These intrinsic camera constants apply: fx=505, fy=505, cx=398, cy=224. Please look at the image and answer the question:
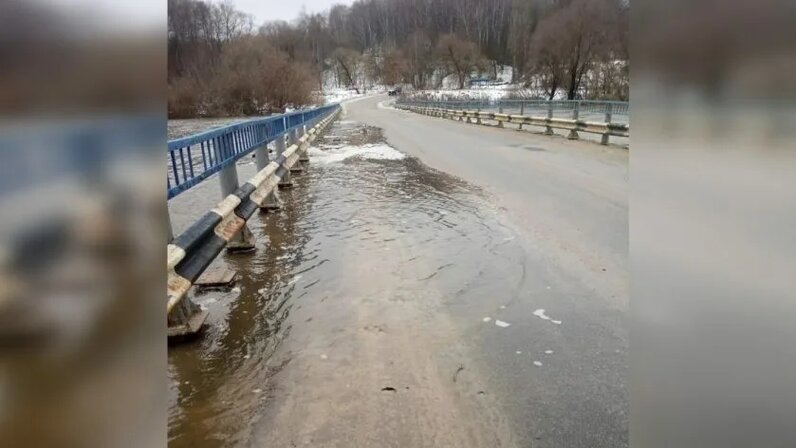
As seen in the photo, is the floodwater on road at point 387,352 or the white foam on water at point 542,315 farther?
the white foam on water at point 542,315

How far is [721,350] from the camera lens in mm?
780

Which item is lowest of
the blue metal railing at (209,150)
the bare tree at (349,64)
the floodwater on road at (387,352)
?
the floodwater on road at (387,352)

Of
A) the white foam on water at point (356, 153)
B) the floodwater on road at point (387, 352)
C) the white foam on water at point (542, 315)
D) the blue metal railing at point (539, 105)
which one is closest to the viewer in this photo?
the floodwater on road at point (387, 352)

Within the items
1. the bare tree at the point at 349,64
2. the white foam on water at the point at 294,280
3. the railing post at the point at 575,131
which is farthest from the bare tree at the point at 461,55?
the white foam on water at the point at 294,280

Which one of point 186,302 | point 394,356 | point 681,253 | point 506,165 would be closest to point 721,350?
point 681,253

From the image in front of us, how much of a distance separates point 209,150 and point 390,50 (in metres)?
114

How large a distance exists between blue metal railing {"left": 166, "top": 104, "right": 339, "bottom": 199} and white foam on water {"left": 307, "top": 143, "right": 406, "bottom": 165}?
4.26m

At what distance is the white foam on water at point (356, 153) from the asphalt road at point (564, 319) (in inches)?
197

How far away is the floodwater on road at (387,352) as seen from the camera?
221 centimetres

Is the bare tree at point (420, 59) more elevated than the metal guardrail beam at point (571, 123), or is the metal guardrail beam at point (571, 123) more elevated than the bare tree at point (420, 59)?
the bare tree at point (420, 59)

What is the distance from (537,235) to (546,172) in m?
4.07

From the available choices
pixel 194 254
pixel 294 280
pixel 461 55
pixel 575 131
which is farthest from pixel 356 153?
pixel 461 55

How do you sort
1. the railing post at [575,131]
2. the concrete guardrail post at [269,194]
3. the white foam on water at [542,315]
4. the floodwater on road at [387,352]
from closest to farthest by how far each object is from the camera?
the floodwater on road at [387,352]
the white foam on water at [542,315]
the concrete guardrail post at [269,194]
the railing post at [575,131]

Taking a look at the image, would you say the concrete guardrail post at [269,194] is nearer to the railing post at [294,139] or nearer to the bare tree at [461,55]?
the railing post at [294,139]
